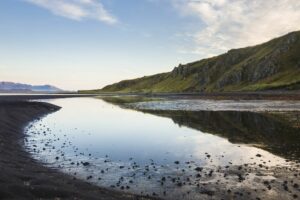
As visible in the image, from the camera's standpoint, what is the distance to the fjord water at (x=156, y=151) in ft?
89.3

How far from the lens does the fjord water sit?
89.3 feet

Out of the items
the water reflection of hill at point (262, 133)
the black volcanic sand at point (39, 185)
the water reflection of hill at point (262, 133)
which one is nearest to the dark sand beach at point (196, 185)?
the black volcanic sand at point (39, 185)

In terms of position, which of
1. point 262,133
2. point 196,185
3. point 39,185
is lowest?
point 196,185

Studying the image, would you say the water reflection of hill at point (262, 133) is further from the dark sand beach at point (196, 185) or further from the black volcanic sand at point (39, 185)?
the black volcanic sand at point (39, 185)

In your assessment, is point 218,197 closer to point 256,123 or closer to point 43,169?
point 43,169

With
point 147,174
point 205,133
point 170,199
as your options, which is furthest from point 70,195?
point 205,133

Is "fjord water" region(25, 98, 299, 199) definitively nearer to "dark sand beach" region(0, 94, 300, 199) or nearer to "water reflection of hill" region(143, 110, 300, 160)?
"water reflection of hill" region(143, 110, 300, 160)

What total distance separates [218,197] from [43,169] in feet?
49.4

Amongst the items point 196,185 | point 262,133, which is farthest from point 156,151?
point 262,133

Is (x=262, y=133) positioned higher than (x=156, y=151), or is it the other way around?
(x=262, y=133)

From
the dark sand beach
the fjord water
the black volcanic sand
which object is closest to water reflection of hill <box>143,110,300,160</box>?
the fjord water

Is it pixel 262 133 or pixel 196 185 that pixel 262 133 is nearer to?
pixel 262 133

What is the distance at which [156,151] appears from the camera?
126ft

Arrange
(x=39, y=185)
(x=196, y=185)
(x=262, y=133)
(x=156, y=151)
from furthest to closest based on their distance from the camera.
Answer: (x=262, y=133) → (x=156, y=151) → (x=196, y=185) → (x=39, y=185)
